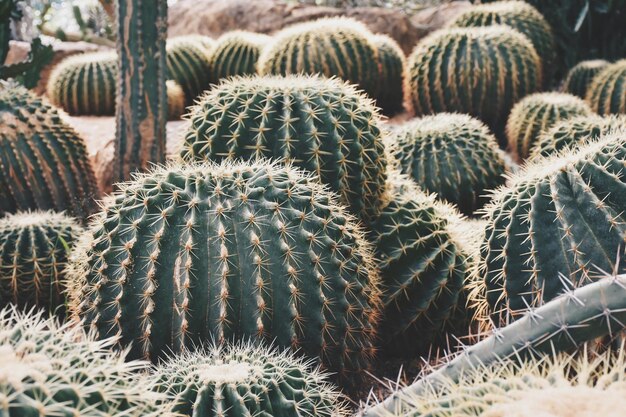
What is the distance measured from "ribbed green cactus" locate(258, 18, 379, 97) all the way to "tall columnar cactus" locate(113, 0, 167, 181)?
154 cm

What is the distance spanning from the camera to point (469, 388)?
53.1 inches

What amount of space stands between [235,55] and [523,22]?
2549 mm

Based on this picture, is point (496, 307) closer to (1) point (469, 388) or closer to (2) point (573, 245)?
(2) point (573, 245)

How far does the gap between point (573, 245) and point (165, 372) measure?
3.97ft

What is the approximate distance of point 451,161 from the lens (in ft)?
13.2

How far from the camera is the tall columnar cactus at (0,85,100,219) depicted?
3752 mm

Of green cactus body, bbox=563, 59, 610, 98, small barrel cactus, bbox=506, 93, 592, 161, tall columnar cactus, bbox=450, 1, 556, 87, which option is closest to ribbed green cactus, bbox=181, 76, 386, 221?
small barrel cactus, bbox=506, 93, 592, 161

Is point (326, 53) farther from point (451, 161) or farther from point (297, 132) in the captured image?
point (297, 132)

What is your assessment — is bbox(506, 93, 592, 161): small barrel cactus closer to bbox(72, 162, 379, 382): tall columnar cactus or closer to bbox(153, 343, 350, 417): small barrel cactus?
bbox(72, 162, 379, 382): tall columnar cactus

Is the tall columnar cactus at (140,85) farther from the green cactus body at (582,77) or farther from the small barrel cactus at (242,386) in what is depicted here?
the green cactus body at (582,77)

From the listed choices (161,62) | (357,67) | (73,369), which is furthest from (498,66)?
(73,369)

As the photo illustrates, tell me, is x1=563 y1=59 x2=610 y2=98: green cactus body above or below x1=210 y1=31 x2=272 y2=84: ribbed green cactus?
below

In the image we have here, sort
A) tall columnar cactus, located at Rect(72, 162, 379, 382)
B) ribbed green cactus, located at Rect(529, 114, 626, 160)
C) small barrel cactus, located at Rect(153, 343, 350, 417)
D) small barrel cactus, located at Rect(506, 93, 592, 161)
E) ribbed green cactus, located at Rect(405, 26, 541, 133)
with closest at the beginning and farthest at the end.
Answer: small barrel cactus, located at Rect(153, 343, 350, 417)
tall columnar cactus, located at Rect(72, 162, 379, 382)
ribbed green cactus, located at Rect(529, 114, 626, 160)
small barrel cactus, located at Rect(506, 93, 592, 161)
ribbed green cactus, located at Rect(405, 26, 541, 133)

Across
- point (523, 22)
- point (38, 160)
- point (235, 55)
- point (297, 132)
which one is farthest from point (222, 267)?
point (523, 22)
